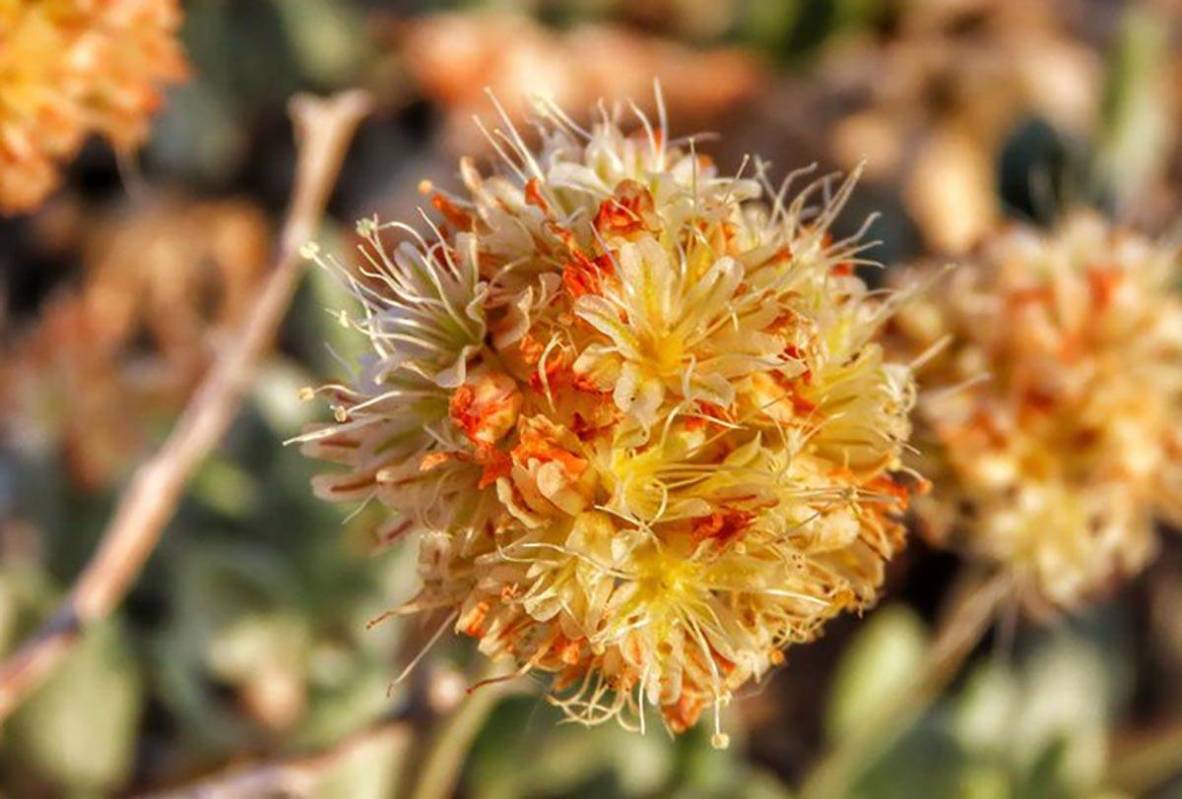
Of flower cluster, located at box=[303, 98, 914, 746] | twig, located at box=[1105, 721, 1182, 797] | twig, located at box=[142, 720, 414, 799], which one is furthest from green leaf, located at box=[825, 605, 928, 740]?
flower cluster, located at box=[303, 98, 914, 746]

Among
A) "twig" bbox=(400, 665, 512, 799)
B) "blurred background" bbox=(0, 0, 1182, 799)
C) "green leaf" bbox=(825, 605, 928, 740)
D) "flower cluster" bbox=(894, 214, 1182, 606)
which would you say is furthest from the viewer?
"green leaf" bbox=(825, 605, 928, 740)

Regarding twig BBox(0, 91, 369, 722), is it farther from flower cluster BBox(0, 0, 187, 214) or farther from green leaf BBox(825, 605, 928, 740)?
green leaf BBox(825, 605, 928, 740)

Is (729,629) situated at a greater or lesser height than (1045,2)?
greater

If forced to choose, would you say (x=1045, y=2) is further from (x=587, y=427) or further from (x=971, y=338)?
(x=587, y=427)

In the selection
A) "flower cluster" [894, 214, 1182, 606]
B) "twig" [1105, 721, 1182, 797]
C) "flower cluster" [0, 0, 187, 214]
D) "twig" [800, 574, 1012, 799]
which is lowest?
"twig" [1105, 721, 1182, 797]

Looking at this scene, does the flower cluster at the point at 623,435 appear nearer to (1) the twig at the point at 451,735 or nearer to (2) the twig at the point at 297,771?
(1) the twig at the point at 451,735

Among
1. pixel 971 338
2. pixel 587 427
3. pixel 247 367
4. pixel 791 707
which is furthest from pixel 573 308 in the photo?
pixel 791 707

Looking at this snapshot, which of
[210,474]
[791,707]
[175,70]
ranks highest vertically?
[175,70]
